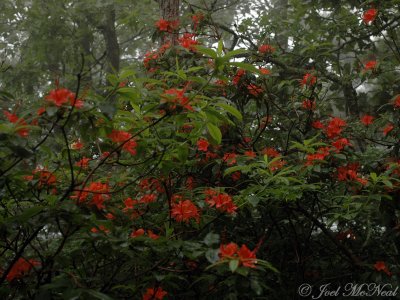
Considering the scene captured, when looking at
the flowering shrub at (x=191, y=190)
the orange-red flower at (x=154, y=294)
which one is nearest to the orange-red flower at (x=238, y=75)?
the flowering shrub at (x=191, y=190)

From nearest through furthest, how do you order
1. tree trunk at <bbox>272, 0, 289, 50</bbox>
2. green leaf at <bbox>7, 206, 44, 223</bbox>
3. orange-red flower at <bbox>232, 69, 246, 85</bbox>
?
1. green leaf at <bbox>7, 206, 44, 223</bbox>
2. orange-red flower at <bbox>232, 69, 246, 85</bbox>
3. tree trunk at <bbox>272, 0, 289, 50</bbox>

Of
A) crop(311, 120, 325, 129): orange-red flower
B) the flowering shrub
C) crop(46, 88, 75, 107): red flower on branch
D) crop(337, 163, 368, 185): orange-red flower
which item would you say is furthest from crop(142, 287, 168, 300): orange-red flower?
crop(311, 120, 325, 129): orange-red flower

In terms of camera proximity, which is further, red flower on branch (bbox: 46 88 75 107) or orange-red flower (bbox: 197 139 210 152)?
orange-red flower (bbox: 197 139 210 152)

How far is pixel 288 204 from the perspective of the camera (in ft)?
10.1

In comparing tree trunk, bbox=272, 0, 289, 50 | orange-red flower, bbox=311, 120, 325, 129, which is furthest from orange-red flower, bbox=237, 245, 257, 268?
tree trunk, bbox=272, 0, 289, 50

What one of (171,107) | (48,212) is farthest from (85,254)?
(171,107)

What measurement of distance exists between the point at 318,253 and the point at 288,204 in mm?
585

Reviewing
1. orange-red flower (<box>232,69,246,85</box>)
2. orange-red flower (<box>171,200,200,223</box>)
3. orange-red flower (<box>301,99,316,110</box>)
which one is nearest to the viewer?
orange-red flower (<box>171,200,200,223</box>)

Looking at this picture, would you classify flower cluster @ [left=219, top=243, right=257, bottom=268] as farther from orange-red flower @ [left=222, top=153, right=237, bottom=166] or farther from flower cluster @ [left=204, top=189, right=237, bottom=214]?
orange-red flower @ [left=222, top=153, right=237, bottom=166]

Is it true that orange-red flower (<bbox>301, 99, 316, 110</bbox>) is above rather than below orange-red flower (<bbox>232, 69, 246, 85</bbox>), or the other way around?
below

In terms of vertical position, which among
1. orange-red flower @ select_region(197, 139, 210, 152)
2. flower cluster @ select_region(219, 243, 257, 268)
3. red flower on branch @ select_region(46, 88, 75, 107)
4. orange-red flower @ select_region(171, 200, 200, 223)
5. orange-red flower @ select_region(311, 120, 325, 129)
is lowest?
flower cluster @ select_region(219, 243, 257, 268)

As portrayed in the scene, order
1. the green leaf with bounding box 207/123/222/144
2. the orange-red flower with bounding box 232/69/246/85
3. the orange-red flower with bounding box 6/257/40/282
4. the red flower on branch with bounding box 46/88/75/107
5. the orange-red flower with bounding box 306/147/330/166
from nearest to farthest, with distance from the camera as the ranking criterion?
the red flower on branch with bounding box 46/88/75/107 → the orange-red flower with bounding box 6/257/40/282 → the green leaf with bounding box 207/123/222/144 → the orange-red flower with bounding box 306/147/330/166 → the orange-red flower with bounding box 232/69/246/85

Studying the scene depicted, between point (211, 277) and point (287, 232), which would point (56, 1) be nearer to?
point (287, 232)

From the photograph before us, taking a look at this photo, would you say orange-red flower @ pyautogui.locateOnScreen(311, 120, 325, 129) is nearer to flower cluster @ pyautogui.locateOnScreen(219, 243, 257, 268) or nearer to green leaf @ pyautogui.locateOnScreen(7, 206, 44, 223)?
flower cluster @ pyautogui.locateOnScreen(219, 243, 257, 268)
